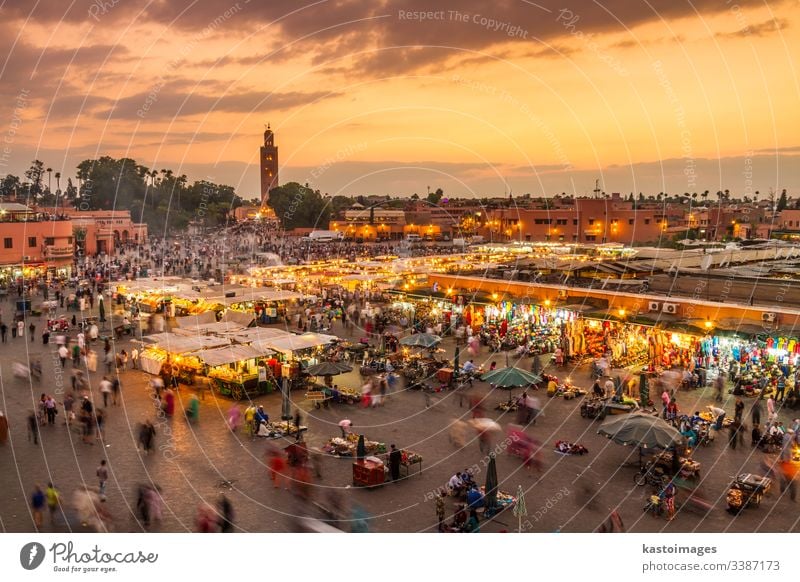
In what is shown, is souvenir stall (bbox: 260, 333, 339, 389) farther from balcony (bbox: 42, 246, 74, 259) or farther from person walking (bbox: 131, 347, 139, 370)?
balcony (bbox: 42, 246, 74, 259)

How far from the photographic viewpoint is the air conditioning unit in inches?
804

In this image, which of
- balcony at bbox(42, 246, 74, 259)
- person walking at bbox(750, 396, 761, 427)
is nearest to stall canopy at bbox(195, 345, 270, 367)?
person walking at bbox(750, 396, 761, 427)

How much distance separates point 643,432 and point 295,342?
10.7m

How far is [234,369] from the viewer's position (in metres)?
18.0

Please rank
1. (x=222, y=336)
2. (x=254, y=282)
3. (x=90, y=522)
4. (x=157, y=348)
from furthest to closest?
1. (x=254, y=282)
2. (x=222, y=336)
3. (x=157, y=348)
4. (x=90, y=522)

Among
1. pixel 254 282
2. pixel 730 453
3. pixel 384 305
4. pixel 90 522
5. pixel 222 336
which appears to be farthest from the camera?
pixel 254 282

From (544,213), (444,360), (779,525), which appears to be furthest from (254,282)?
(544,213)

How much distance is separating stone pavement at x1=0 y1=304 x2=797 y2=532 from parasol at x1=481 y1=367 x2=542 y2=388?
749mm

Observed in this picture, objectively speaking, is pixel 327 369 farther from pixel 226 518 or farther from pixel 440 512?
pixel 440 512

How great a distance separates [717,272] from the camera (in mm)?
23328

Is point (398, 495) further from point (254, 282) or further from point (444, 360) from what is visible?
point (254, 282)

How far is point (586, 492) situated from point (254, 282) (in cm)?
2600

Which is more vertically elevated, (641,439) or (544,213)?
(544,213)

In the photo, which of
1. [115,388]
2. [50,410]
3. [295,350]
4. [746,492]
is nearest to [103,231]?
[115,388]
